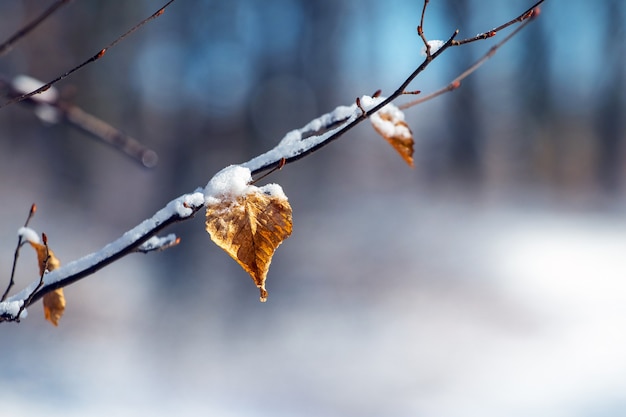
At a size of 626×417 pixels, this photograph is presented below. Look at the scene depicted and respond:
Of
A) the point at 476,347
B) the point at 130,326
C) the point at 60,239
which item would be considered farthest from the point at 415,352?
the point at 60,239

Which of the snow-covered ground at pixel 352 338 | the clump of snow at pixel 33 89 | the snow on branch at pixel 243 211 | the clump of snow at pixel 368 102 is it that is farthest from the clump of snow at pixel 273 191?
the snow-covered ground at pixel 352 338

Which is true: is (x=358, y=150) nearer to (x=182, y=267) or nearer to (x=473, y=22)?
(x=473, y=22)

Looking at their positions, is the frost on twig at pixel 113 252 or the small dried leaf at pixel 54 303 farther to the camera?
the small dried leaf at pixel 54 303

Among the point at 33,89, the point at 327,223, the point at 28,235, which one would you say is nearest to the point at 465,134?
the point at 327,223

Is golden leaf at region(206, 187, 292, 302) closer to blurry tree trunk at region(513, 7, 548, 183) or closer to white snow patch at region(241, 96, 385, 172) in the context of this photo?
white snow patch at region(241, 96, 385, 172)

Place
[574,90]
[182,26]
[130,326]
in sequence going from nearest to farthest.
Result: [130,326] → [182,26] → [574,90]

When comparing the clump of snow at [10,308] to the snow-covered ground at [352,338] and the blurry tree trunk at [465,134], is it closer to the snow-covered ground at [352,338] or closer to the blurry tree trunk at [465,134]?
the snow-covered ground at [352,338]
